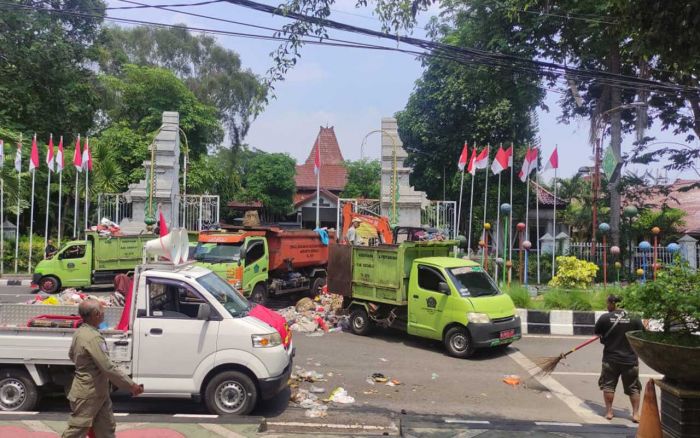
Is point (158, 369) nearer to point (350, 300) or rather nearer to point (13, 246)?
point (350, 300)

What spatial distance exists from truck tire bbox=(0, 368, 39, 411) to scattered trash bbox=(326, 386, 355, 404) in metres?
3.68

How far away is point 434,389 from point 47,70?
2680 cm

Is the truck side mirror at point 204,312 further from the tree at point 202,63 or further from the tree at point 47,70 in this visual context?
the tree at point 202,63

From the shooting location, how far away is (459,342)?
9.74m

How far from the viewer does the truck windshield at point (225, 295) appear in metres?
6.54

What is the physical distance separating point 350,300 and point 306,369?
353 cm

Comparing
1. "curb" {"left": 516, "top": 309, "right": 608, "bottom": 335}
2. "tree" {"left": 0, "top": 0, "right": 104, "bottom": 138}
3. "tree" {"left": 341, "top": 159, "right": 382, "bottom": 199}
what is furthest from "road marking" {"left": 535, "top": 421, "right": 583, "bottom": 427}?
"tree" {"left": 341, "top": 159, "right": 382, "bottom": 199}

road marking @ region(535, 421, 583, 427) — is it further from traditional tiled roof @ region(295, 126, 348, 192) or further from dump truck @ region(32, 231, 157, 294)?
traditional tiled roof @ region(295, 126, 348, 192)

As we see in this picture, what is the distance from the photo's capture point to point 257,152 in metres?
37.6

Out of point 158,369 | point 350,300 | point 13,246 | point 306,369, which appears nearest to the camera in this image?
point 158,369

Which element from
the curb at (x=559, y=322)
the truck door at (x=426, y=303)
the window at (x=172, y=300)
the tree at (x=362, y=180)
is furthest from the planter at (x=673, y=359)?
the tree at (x=362, y=180)

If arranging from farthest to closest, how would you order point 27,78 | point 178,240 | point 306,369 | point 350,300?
point 27,78 < point 350,300 < point 306,369 < point 178,240

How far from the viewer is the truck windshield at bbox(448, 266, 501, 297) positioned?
32.8 feet

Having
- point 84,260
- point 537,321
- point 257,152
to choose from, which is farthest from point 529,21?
point 257,152
